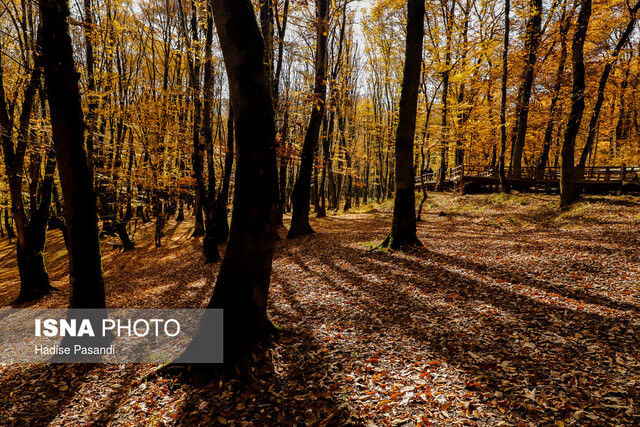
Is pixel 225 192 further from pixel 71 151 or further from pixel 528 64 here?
pixel 528 64

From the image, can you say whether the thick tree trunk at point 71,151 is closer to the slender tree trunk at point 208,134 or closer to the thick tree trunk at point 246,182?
the thick tree trunk at point 246,182

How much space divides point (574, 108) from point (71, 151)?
16236mm

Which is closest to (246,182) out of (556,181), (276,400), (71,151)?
(276,400)

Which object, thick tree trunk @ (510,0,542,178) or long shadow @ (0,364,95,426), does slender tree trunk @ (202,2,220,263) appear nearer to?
long shadow @ (0,364,95,426)

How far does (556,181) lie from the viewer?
17.1 metres

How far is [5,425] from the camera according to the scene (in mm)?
3473

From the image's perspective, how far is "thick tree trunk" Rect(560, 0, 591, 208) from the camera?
1123 cm

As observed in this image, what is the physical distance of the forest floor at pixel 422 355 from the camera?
3.18 m

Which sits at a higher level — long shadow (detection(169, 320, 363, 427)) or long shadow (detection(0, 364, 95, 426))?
long shadow (detection(169, 320, 363, 427))

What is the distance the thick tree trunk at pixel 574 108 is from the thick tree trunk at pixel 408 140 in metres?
7.67

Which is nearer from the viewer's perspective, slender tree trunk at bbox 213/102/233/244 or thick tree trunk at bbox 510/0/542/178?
slender tree trunk at bbox 213/102/233/244

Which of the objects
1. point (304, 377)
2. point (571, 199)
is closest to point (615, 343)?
point (304, 377)

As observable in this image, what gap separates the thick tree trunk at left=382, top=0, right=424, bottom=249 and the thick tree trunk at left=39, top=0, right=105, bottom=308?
762 cm

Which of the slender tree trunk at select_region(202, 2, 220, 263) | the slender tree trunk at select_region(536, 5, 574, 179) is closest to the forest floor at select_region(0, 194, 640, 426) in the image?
the slender tree trunk at select_region(202, 2, 220, 263)
